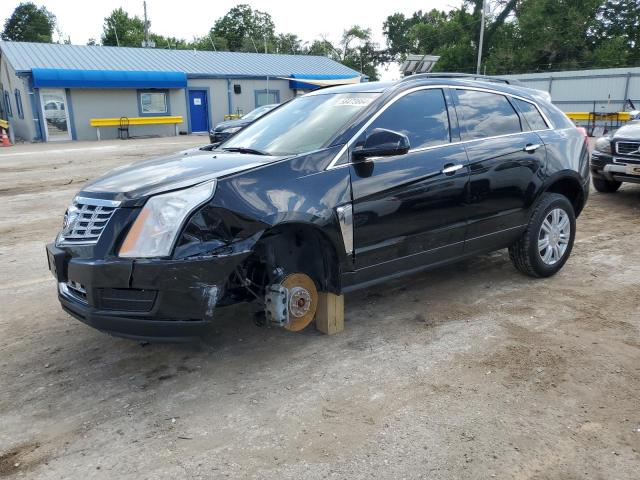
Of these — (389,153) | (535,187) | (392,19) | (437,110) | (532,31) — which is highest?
(392,19)

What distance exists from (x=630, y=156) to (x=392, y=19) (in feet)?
239

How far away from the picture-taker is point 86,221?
3303 millimetres

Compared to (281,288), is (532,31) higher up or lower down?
higher up

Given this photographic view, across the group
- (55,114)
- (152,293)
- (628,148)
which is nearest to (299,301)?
(152,293)

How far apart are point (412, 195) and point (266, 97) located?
2900 centimetres

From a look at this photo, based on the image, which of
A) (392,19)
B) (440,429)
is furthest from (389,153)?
(392,19)

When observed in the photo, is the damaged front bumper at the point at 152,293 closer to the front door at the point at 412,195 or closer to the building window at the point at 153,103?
the front door at the point at 412,195

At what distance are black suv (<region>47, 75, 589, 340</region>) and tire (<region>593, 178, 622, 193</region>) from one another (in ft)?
15.7

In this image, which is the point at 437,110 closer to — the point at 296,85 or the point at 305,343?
the point at 305,343

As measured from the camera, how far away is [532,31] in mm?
44469

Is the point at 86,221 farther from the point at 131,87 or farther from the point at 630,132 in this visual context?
the point at 131,87

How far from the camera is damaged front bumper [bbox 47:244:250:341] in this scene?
3.05m

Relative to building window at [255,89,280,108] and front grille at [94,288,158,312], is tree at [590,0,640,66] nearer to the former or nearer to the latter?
building window at [255,89,280,108]

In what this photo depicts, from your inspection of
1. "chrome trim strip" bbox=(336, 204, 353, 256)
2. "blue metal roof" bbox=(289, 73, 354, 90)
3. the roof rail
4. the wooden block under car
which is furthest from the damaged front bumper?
"blue metal roof" bbox=(289, 73, 354, 90)
